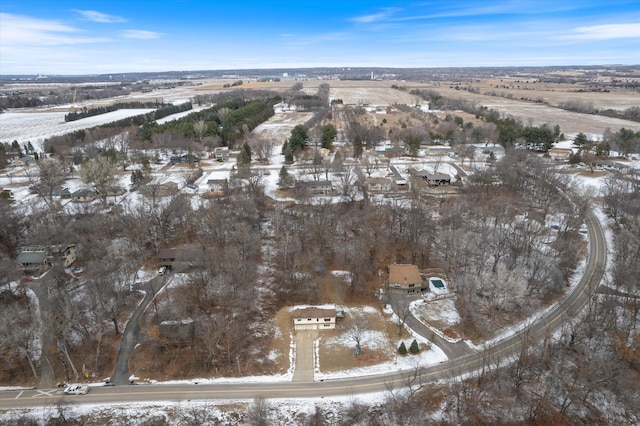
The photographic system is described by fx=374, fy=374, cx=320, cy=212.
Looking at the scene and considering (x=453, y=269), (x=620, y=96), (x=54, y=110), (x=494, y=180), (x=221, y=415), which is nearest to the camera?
(x=221, y=415)

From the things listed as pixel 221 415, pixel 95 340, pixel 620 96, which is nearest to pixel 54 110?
pixel 95 340

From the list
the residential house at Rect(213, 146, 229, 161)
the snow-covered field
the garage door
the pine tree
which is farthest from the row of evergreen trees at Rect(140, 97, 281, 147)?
the pine tree

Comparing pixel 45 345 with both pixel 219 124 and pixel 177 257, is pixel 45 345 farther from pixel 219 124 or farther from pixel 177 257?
pixel 219 124

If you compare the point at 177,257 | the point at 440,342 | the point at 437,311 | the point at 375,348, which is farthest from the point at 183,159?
the point at 440,342

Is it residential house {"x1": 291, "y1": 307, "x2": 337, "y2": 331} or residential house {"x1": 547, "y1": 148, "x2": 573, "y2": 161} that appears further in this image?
residential house {"x1": 547, "y1": 148, "x2": 573, "y2": 161}

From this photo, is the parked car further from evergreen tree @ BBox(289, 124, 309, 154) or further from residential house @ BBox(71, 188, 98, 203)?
evergreen tree @ BBox(289, 124, 309, 154)

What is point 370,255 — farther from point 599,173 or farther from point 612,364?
point 599,173

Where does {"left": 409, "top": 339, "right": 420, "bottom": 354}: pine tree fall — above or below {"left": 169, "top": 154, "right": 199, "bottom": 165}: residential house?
below
